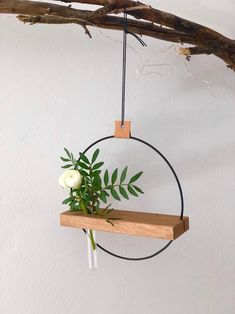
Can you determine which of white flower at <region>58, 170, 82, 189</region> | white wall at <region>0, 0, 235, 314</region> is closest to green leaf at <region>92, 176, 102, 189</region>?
white flower at <region>58, 170, 82, 189</region>

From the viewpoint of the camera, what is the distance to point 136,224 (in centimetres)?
79

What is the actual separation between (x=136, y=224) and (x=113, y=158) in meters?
0.25

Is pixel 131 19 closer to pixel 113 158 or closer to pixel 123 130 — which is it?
pixel 123 130

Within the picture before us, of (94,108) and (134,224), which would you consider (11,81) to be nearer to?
(94,108)

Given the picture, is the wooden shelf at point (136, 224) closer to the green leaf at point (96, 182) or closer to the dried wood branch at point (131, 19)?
the green leaf at point (96, 182)

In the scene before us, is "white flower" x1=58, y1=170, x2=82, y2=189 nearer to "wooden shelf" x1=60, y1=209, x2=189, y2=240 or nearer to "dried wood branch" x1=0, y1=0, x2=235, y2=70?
"wooden shelf" x1=60, y1=209, x2=189, y2=240

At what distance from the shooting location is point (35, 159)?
37.3 inches

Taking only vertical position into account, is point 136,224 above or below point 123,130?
below

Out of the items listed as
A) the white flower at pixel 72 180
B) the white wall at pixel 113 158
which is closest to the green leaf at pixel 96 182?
the white flower at pixel 72 180

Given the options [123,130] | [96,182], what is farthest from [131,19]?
[96,182]

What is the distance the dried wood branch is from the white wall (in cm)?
17

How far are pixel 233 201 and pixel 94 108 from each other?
1.37 ft

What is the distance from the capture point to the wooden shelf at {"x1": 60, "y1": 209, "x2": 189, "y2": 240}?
2.52 feet

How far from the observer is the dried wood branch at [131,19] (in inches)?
29.0
